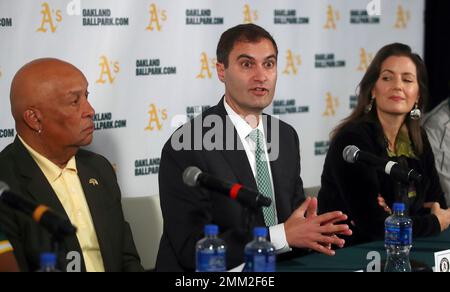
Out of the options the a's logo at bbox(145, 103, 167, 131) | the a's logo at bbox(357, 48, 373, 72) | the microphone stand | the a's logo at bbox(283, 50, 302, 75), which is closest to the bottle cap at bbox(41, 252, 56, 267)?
the microphone stand

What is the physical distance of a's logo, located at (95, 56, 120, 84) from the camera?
424 centimetres

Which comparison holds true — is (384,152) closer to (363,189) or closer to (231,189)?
(363,189)

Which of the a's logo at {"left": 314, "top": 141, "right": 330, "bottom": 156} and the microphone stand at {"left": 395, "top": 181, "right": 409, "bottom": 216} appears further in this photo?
the a's logo at {"left": 314, "top": 141, "right": 330, "bottom": 156}

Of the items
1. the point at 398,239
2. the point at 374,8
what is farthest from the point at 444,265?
the point at 374,8

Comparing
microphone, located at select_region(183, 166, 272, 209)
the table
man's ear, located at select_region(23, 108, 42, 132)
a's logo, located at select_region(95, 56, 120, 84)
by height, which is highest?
a's logo, located at select_region(95, 56, 120, 84)

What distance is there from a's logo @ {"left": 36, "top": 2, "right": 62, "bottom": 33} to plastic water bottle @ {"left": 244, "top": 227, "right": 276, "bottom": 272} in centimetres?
190

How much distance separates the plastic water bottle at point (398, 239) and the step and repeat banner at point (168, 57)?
164cm

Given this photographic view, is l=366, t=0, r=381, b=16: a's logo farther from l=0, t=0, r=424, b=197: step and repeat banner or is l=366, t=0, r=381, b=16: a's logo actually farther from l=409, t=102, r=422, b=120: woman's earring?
l=409, t=102, r=422, b=120: woman's earring

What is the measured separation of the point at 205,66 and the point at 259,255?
2.31 metres

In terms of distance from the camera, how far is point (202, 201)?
3.17 m

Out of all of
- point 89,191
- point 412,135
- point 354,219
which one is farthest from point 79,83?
point 412,135

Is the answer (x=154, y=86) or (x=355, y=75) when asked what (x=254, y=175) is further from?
(x=355, y=75)
